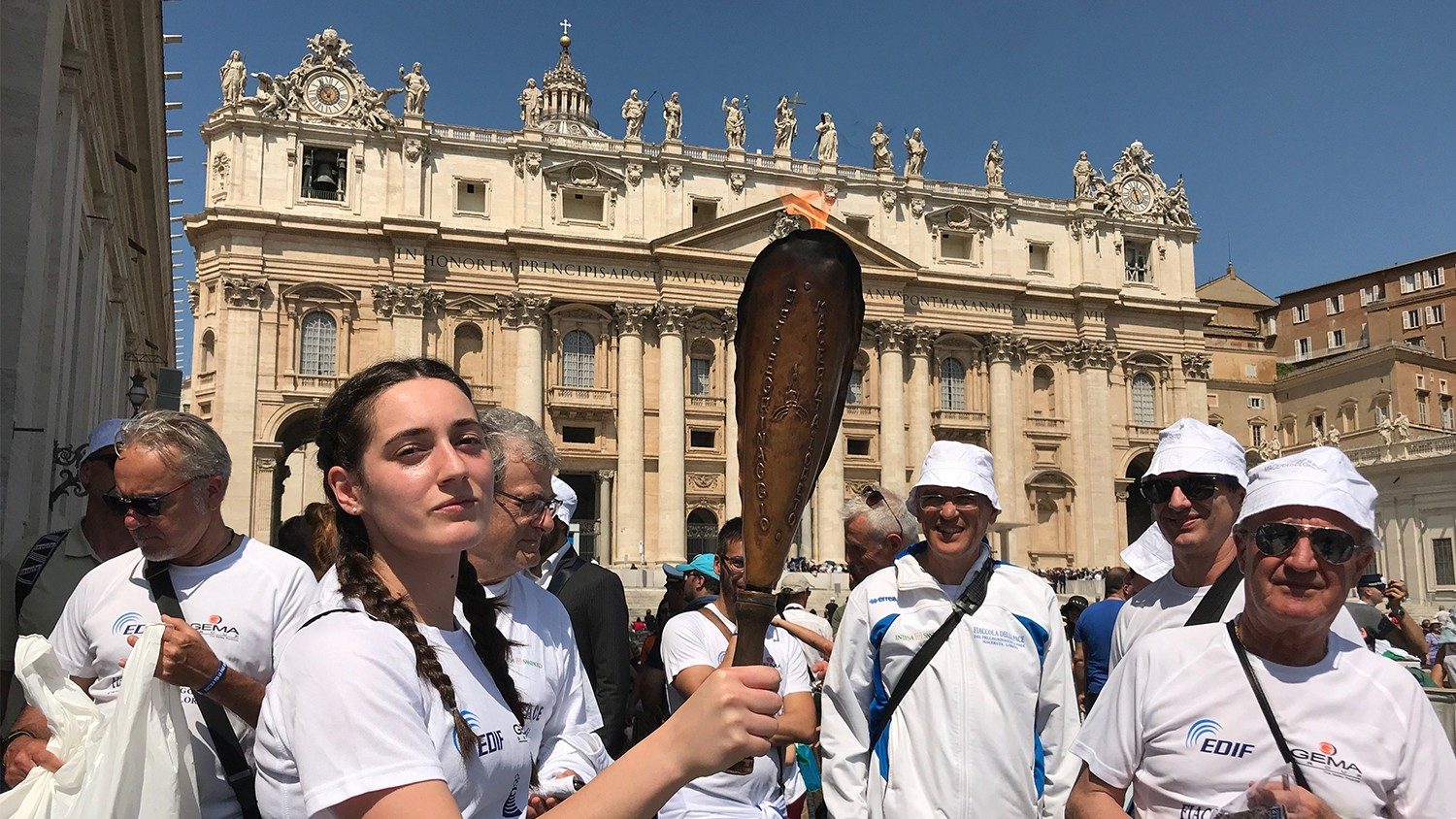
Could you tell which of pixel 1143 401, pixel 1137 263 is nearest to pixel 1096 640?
pixel 1143 401

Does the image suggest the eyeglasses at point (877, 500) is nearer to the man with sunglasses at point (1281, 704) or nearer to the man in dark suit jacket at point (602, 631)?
the man in dark suit jacket at point (602, 631)

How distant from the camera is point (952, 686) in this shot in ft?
12.0

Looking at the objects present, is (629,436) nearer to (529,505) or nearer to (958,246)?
(958,246)

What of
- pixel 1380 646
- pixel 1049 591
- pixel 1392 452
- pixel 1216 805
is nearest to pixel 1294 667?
pixel 1216 805

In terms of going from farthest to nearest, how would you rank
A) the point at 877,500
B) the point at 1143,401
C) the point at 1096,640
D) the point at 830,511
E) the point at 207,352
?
the point at 1143,401, the point at 830,511, the point at 207,352, the point at 877,500, the point at 1096,640

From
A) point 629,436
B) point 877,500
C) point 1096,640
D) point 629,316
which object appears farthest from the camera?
point 629,316

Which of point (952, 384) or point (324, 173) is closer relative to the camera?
point (324, 173)

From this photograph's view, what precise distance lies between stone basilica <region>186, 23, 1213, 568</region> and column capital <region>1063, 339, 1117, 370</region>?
84 mm

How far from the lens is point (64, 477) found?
11.6m

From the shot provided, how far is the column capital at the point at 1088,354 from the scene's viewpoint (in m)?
41.3

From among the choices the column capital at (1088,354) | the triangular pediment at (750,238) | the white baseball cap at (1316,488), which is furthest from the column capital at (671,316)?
the white baseball cap at (1316,488)

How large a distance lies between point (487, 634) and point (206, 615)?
48.6 inches

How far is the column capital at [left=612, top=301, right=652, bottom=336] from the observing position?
36094 mm

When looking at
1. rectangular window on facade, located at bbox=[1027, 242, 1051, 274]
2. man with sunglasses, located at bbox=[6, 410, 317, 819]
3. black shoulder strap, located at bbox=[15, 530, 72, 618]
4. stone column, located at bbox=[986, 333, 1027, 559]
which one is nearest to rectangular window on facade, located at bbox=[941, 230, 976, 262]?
rectangular window on facade, located at bbox=[1027, 242, 1051, 274]
